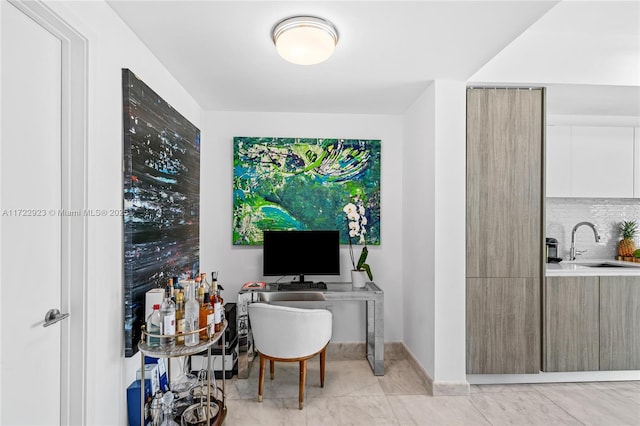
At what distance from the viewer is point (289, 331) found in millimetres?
2479

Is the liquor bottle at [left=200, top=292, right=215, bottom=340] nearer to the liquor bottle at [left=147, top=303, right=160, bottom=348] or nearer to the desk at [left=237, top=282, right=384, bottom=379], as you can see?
the liquor bottle at [left=147, top=303, right=160, bottom=348]

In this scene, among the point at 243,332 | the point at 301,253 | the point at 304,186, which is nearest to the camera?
the point at 243,332

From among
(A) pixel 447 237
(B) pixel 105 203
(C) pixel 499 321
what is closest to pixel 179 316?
(B) pixel 105 203

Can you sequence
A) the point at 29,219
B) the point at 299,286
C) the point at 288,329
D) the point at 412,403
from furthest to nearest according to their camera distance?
1. the point at 299,286
2. the point at 412,403
3. the point at 288,329
4. the point at 29,219

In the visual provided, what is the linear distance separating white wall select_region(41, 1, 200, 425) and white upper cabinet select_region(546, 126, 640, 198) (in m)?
3.61

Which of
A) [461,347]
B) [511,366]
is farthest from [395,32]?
[511,366]

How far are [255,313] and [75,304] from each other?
1237mm

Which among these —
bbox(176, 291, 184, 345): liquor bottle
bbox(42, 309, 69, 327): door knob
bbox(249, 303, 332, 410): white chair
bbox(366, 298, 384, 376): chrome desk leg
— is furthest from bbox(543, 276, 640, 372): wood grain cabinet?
bbox(42, 309, 69, 327): door knob

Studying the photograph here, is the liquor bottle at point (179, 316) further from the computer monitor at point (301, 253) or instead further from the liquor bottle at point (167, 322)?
the computer monitor at point (301, 253)

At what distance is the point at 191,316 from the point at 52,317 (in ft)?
2.11

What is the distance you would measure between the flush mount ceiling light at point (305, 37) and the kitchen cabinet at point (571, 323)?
99.8 inches

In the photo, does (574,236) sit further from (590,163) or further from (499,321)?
(499,321)

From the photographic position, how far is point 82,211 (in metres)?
1.53

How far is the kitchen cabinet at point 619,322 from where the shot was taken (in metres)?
2.84
